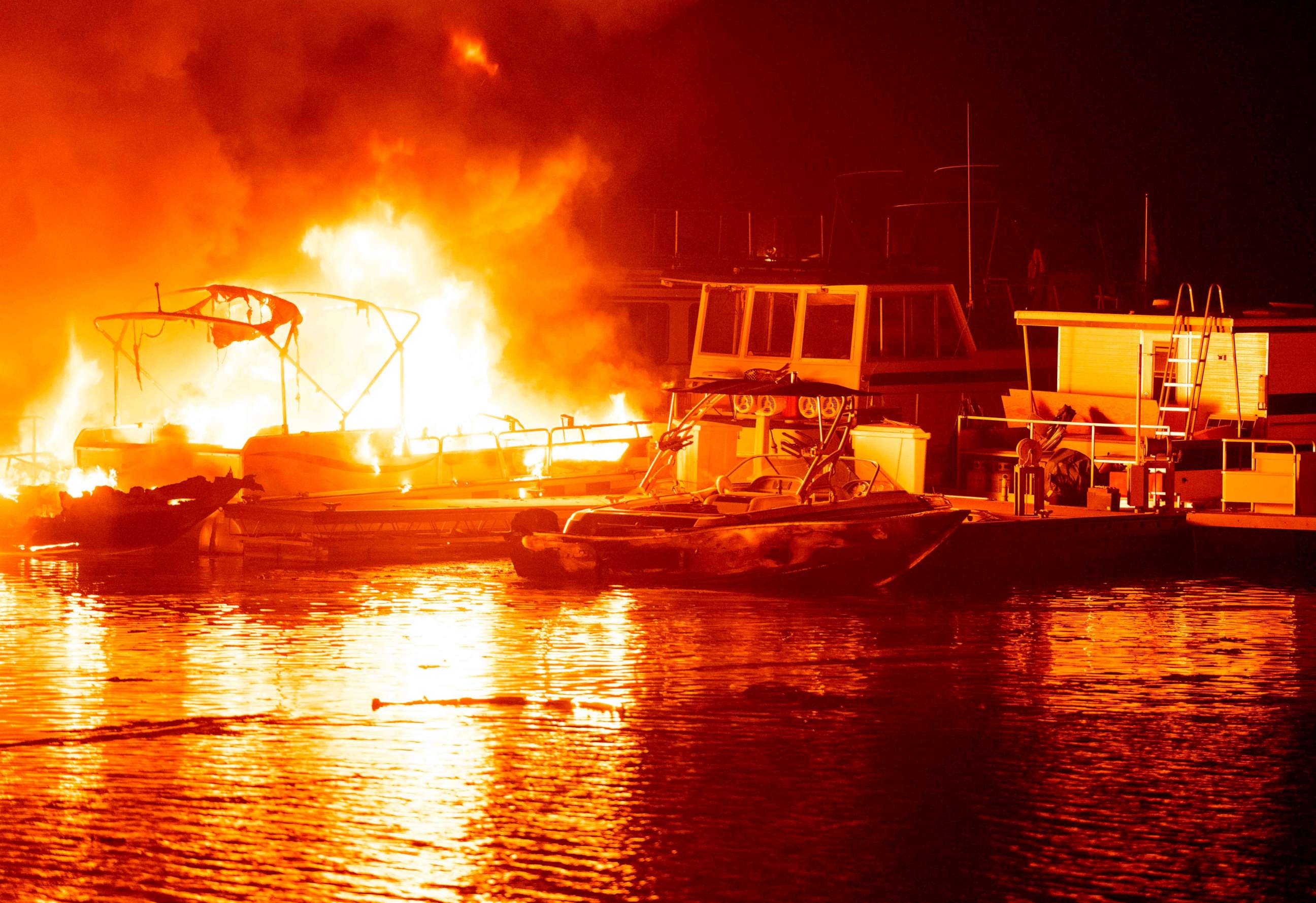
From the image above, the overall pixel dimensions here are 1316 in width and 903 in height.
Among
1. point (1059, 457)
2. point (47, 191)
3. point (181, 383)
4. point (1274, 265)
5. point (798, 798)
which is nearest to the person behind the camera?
point (798, 798)

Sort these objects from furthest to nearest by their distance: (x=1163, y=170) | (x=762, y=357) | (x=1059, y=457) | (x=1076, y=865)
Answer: (x=1163, y=170)
(x=762, y=357)
(x=1059, y=457)
(x=1076, y=865)

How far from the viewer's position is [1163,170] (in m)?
50.1

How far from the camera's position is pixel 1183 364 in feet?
75.5

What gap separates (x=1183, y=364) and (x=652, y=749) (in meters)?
13.1

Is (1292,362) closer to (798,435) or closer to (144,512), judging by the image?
(798,435)

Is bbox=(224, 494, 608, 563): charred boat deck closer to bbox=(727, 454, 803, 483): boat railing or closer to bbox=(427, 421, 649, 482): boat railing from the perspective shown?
bbox=(427, 421, 649, 482): boat railing

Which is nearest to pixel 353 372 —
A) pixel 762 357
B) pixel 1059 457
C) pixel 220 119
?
pixel 220 119

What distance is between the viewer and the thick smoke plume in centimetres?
3144

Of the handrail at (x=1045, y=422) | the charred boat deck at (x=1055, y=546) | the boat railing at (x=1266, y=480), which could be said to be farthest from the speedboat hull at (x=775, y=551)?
the boat railing at (x=1266, y=480)

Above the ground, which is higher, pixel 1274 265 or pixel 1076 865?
pixel 1274 265

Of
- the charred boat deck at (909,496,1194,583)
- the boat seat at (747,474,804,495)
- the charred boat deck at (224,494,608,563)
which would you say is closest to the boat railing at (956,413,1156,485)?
the charred boat deck at (909,496,1194,583)

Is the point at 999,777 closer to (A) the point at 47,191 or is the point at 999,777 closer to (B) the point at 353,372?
(B) the point at 353,372

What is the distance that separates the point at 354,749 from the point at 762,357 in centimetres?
1367

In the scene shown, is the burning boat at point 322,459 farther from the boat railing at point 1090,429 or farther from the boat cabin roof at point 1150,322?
the boat cabin roof at point 1150,322
